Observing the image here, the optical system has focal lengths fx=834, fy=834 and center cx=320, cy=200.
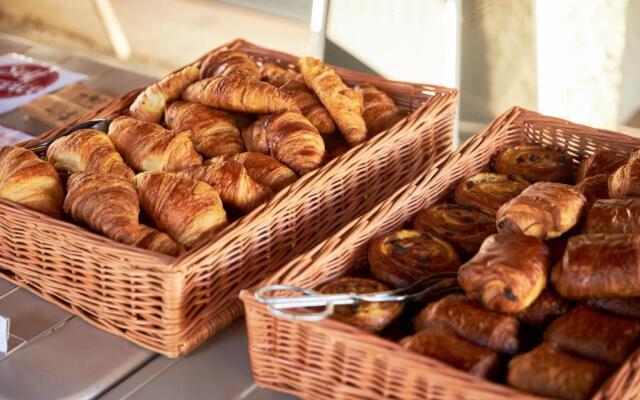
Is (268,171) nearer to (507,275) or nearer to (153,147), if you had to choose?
(153,147)

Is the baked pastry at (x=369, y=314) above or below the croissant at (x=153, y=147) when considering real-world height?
below

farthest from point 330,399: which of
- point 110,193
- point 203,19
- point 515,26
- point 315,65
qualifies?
point 203,19

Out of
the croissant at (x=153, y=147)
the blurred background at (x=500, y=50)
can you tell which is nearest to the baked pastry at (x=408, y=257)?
the croissant at (x=153, y=147)

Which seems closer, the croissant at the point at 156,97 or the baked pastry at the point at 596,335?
the baked pastry at the point at 596,335

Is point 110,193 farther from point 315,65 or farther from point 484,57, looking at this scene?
point 484,57

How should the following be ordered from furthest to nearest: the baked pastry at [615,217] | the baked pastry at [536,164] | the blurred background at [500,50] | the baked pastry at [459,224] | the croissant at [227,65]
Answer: the blurred background at [500,50] < the croissant at [227,65] < the baked pastry at [536,164] < the baked pastry at [459,224] < the baked pastry at [615,217]

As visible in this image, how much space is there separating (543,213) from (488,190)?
238 mm

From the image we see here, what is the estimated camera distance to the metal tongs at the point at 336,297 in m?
1.09

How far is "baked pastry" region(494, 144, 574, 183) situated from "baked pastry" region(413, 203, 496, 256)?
0.69ft

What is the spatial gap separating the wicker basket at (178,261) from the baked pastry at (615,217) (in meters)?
0.47

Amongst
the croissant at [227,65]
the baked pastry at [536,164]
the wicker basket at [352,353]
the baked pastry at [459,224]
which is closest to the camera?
the wicker basket at [352,353]

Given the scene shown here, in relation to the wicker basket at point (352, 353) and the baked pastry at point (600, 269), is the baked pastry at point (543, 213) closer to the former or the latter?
the baked pastry at point (600, 269)

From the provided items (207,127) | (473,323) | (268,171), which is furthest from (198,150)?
(473,323)

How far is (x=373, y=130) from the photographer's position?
1.79 metres
